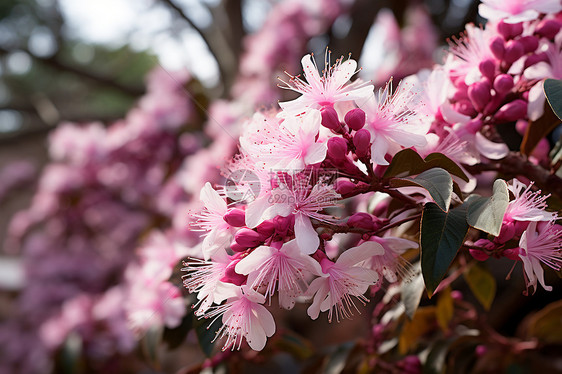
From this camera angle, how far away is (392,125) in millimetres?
612

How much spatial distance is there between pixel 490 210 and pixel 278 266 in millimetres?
245

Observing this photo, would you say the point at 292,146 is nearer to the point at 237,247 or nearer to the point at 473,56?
the point at 237,247

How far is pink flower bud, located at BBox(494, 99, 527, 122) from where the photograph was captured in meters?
0.72

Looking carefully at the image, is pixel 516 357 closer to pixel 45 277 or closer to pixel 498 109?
pixel 498 109

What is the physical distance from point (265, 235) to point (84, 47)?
584cm

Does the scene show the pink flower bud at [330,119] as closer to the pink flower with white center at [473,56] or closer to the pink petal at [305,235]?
the pink petal at [305,235]

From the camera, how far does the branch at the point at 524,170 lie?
691mm

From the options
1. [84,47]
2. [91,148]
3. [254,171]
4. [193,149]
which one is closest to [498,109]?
[254,171]

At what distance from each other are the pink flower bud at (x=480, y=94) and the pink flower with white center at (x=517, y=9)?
10cm

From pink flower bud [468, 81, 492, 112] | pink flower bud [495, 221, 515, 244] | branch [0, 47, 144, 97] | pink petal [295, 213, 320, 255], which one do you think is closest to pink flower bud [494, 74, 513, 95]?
pink flower bud [468, 81, 492, 112]

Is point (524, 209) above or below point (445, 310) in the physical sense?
above

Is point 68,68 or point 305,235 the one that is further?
point 68,68

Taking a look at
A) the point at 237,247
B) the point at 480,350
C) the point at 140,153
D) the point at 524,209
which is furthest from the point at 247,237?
the point at 140,153

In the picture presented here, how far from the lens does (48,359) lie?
2.41m
